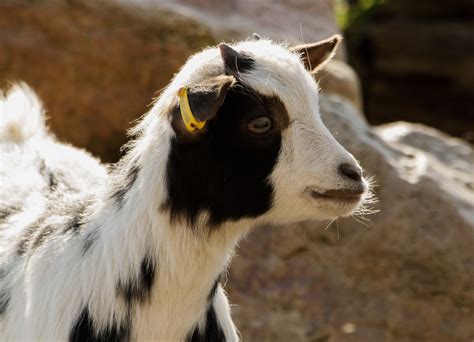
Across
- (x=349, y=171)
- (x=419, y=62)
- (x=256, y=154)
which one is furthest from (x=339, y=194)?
(x=419, y=62)

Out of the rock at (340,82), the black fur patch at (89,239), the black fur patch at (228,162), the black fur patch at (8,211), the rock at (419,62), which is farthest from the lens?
the rock at (419,62)

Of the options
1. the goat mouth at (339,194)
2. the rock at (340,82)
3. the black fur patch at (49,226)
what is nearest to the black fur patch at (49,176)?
the black fur patch at (49,226)

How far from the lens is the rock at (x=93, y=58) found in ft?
21.1

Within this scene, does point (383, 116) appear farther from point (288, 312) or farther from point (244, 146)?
point (244, 146)

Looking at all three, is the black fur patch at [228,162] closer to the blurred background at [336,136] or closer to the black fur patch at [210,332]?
the black fur patch at [210,332]

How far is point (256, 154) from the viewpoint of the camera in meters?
2.90

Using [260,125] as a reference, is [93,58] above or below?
below

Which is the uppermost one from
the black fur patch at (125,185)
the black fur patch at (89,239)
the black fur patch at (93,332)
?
the black fur patch at (125,185)

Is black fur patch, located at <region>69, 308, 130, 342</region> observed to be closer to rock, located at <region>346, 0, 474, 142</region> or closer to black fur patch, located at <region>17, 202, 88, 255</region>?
black fur patch, located at <region>17, 202, 88, 255</region>

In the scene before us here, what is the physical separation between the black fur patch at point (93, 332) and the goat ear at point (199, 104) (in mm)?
698

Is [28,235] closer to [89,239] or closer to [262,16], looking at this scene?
[89,239]

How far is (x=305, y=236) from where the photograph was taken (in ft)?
15.9

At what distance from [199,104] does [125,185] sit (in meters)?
0.54

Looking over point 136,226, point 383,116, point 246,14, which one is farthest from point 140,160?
point 383,116
